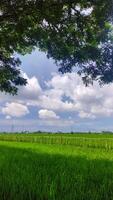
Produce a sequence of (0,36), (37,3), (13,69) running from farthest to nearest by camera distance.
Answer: (13,69) < (0,36) < (37,3)

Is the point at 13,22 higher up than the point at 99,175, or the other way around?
the point at 13,22

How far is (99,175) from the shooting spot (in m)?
11.2

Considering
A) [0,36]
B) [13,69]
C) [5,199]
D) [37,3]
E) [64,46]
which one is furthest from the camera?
[13,69]

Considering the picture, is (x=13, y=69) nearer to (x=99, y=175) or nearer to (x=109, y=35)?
(x=109, y=35)

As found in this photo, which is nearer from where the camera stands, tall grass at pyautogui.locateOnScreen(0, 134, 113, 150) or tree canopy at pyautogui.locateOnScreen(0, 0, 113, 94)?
tree canopy at pyautogui.locateOnScreen(0, 0, 113, 94)

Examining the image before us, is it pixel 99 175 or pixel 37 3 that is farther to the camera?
pixel 37 3

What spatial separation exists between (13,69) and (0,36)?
532 centimetres

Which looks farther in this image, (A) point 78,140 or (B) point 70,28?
(A) point 78,140

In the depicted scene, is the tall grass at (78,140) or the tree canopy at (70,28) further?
the tall grass at (78,140)

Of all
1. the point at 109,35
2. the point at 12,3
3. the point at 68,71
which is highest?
the point at 12,3

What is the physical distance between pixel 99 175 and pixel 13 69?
48.5ft

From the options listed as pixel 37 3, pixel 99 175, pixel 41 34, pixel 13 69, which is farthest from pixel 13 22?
pixel 99 175

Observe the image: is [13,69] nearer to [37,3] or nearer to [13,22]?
[13,22]

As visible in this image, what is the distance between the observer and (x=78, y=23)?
54.9 feet
